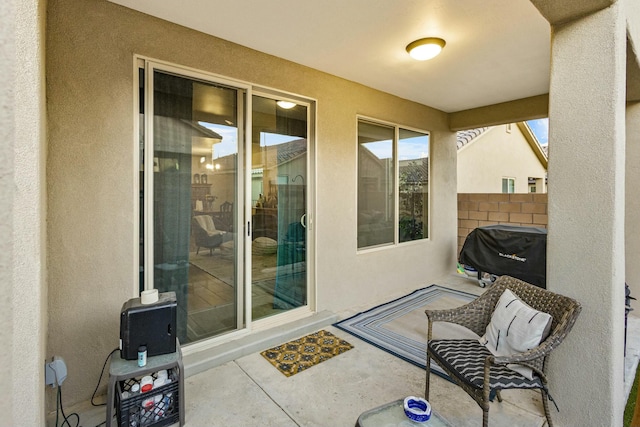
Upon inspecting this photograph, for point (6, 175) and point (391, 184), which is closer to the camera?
point (6, 175)

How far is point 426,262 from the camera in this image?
5.05 metres

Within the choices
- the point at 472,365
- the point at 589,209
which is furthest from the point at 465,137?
the point at 472,365

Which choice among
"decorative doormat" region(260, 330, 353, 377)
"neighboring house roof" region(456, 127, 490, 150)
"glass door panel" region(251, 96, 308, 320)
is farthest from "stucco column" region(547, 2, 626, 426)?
"neighboring house roof" region(456, 127, 490, 150)

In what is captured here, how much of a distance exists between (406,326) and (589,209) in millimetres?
2119

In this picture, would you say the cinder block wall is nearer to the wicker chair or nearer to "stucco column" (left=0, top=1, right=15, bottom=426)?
the wicker chair

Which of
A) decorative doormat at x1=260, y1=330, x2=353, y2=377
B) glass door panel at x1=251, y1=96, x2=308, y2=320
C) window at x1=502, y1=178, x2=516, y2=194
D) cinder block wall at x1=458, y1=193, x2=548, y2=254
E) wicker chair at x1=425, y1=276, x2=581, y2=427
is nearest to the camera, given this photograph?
wicker chair at x1=425, y1=276, x2=581, y2=427

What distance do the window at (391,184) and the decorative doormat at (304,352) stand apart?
1447 mm

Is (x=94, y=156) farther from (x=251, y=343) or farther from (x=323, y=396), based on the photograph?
(x=323, y=396)

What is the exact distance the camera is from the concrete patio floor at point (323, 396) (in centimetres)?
204

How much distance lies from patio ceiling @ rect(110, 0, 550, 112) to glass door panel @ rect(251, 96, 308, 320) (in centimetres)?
63

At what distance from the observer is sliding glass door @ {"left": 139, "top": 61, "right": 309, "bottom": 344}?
2.53m

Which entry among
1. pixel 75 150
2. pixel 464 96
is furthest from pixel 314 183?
pixel 464 96

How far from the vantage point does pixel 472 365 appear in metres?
1.85

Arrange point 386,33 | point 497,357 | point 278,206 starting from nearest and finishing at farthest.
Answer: point 497,357 → point 386,33 → point 278,206
